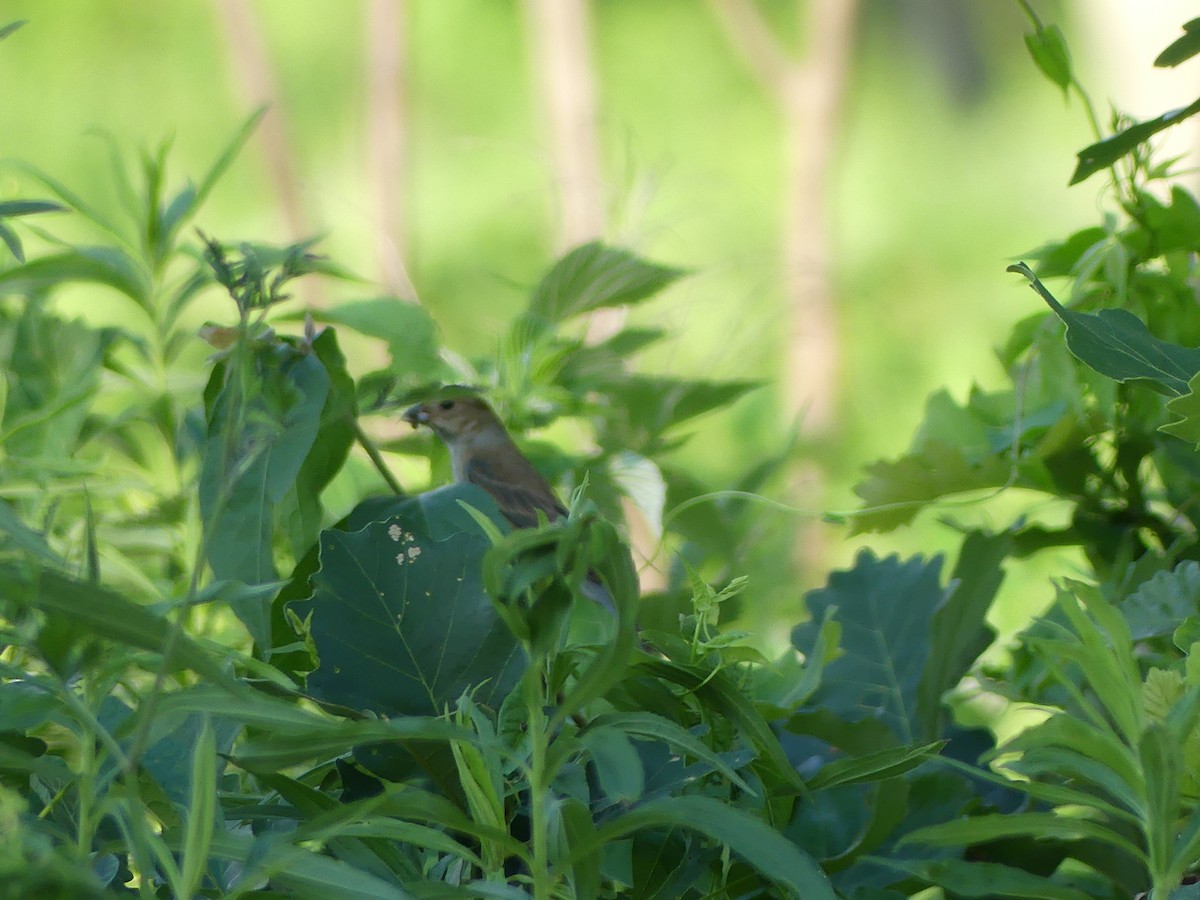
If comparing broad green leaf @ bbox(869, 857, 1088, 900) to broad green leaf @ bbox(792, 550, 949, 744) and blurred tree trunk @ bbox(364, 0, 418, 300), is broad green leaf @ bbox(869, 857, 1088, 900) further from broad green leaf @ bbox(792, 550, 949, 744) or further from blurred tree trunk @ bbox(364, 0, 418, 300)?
blurred tree trunk @ bbox(364, 0, 418, 300)

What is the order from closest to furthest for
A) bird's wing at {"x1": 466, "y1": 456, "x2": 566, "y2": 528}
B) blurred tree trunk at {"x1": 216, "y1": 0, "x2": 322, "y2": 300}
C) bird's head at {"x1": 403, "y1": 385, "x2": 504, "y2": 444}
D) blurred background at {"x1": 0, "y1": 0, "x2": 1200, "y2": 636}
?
1. bird's wing at {"x1": 466, "y1": 456, "x2": 566, "y2": 528}
2. bird's head at {"x1": 403, "y1": 385, "x2": 504, "y2": 444}
3. blurred tree trunk at {"x1": 216, "y1": 0, "x2": 322, "y2": 300}
4. blurred background at {"x1": 0, "y1": 0, "x2": 1200, "y2": 636}

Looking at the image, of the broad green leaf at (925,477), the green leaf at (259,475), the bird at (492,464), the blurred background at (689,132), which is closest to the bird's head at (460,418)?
the bird at (492,464)

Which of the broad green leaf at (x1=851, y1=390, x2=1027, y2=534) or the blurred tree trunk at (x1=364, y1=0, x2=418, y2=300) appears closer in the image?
the broad green leaf at (x1=851, y1=390, x2=1027, y2=534)

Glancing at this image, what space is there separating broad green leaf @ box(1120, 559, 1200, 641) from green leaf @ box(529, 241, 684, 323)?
26 centimetres

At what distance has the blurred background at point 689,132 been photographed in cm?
235

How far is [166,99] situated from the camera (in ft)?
13.1

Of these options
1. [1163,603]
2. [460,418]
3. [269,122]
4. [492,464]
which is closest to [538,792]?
[1163,603]

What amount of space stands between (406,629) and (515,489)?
106 cm

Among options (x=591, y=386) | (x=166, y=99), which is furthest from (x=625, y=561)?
(x=166, y=99)

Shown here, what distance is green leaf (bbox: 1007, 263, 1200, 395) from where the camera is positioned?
1.16 ft

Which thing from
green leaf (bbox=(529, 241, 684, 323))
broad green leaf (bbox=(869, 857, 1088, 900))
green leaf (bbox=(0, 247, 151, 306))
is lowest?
broad green leaf (bbox=(869, 857, 1088, 900))

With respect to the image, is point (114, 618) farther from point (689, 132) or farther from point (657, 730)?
point (689, 132)

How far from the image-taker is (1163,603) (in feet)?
1.29

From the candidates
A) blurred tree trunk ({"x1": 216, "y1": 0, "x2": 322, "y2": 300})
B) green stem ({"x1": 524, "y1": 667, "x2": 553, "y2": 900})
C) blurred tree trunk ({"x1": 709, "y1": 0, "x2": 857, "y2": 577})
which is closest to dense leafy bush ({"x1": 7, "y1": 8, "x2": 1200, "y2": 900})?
green stem ({"x1": 524, "y1": 667, "x2": 553, "y2": 900})
